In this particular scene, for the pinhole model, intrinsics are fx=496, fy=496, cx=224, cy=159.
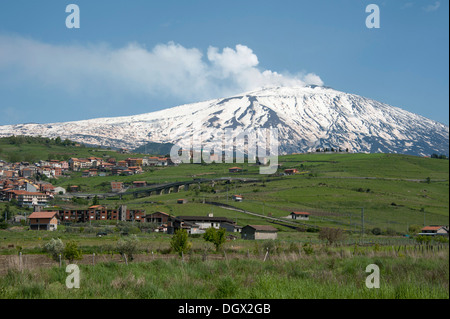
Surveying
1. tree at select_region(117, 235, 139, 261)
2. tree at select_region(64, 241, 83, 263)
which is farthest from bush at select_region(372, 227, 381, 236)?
tree at select_region(64, 241, 83, 263)

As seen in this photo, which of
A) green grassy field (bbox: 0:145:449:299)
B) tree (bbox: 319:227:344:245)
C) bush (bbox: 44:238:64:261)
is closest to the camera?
green grassy field (bbox: 0:145:449:299)

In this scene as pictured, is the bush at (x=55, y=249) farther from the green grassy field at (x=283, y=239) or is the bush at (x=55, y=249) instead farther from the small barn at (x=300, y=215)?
the small barn at (x=300, y=215)

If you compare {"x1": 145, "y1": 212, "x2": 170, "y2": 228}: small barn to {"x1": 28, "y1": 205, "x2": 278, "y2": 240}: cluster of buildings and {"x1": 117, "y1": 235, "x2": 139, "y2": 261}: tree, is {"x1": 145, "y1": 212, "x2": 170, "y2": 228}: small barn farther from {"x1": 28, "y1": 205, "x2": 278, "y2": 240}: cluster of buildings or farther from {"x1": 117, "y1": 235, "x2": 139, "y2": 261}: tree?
{"x1": 117, "y1": 235, "x2": 139, "y2": 261}: tree

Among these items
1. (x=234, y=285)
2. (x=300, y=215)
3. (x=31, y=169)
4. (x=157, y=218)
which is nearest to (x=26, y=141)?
(x=31, y=169)

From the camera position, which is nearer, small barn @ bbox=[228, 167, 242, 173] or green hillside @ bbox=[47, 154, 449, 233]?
green hillside @ bbox=[47, 154, 449, 233]

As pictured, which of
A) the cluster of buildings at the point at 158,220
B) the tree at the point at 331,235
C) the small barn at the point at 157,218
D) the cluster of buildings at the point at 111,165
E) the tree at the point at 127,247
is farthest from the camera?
the cluster of buildings at the point at 111,165

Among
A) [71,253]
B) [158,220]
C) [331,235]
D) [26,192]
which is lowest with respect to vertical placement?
[158,220]

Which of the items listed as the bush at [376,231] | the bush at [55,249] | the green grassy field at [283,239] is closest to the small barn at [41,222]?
Result: the green grassy field at [283,239]

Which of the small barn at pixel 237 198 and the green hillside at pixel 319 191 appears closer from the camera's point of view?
the green hillside at pixel 319 191

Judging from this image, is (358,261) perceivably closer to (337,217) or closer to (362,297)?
(362,297)

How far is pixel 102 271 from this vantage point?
14727 millimetres

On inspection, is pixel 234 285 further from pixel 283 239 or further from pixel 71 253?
pixel 283 239
